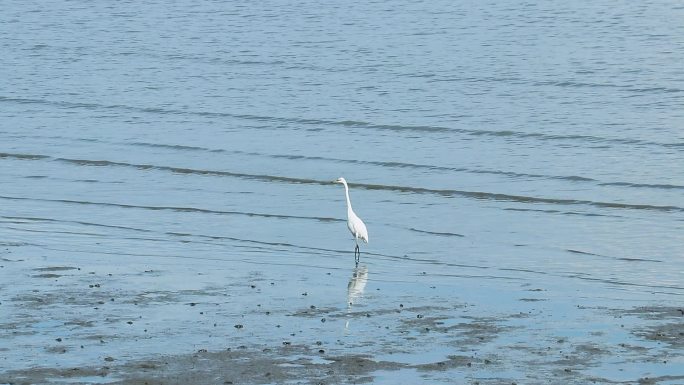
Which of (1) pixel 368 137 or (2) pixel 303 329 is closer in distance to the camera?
(2) pixel 303 329

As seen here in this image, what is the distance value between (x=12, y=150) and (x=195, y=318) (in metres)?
15.7

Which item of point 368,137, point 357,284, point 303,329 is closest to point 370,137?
point 368,137

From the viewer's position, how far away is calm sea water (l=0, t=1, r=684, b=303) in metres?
19.7

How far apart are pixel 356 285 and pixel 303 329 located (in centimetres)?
237

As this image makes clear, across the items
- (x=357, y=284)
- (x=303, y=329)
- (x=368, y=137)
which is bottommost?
(x=368, y=137)

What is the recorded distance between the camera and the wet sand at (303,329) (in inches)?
504

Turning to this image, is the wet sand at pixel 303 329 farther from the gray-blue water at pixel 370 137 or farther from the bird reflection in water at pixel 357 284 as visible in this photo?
the gray-blue water at pixel 370 137

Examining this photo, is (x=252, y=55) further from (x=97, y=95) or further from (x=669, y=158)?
(x=669, y=158)

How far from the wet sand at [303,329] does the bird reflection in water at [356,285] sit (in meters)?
0.02

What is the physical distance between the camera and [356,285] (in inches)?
655

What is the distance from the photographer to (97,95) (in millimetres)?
36125

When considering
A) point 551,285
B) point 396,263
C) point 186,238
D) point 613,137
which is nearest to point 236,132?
point 613,137

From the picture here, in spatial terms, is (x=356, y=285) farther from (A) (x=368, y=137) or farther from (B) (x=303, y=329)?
(A) (x=368, y=137)

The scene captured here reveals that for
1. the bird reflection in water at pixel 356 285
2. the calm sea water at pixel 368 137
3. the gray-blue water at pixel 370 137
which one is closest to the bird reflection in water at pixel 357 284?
the bird reflection in water at pixel 356 285
